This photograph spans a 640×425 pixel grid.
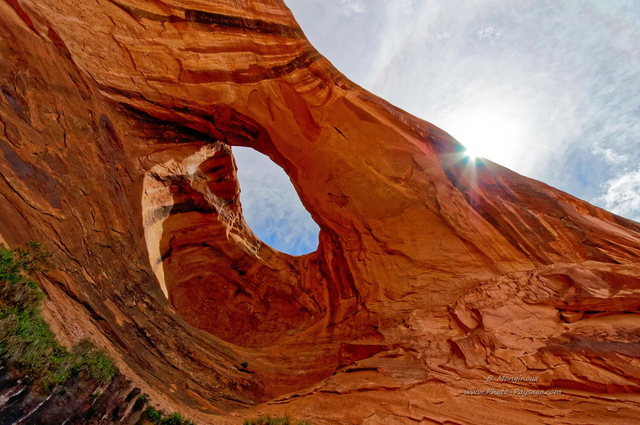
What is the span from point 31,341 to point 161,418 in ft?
8.04

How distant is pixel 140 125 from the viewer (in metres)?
11.8

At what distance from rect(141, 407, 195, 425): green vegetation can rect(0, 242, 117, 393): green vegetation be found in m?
0.89

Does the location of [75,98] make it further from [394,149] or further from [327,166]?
[394,149]

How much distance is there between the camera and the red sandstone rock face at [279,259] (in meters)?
6.44

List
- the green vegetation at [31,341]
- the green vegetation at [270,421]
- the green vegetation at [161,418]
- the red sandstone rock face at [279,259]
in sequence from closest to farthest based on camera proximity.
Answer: the green vegetation at [31,341] → the green vegetation at [161,418] → the green vegetation at [270,421] → the red sandstone rock face at [279,259]

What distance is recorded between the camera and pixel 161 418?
5.39m

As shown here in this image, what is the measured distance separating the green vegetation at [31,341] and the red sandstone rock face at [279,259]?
0.40 meters

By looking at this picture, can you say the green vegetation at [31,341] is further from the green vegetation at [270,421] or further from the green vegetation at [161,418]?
the green vegetation at [270,421]

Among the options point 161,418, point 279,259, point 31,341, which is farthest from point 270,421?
point 279,259

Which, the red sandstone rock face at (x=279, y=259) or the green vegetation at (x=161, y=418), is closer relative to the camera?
the green vegetation at (x=161, y=418)

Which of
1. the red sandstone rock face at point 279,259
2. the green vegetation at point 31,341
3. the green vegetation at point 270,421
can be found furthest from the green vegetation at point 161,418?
the green vegetation at point 270,421

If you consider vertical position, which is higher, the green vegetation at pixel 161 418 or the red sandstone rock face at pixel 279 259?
the red sandstone rock face at pixel 279 259

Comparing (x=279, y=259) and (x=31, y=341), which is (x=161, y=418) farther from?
(x=279, y=259)

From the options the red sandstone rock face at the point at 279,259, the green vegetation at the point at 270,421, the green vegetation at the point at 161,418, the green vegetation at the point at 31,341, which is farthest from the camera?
the red sandstone rock face at the point at 279,259
